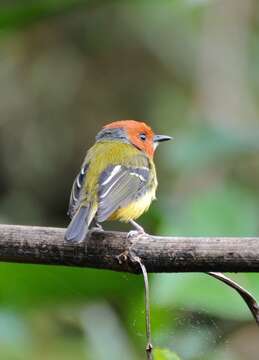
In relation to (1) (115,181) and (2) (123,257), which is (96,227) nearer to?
(1) (115,181)

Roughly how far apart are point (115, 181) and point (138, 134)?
0.80 m

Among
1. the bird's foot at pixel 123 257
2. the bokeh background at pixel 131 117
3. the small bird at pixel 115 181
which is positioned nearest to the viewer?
the bird's foot at pixel 123 257

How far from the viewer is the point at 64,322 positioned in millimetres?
3611

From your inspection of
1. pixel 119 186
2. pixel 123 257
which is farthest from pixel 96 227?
pixel 123 257

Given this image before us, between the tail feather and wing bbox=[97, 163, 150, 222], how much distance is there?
6 centimetres

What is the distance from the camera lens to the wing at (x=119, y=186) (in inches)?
135

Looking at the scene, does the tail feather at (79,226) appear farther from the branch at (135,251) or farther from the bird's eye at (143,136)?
the bird's eye at (143,136)

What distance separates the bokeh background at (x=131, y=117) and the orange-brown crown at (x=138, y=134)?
0.31 m

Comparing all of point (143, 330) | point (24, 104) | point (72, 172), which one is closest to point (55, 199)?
point (72, 172)

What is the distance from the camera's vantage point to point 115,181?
12.1 ft

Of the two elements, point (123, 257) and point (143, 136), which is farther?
point (143, 136)

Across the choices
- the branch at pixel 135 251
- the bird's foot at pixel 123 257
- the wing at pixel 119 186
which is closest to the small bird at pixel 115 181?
the wing at pixel 119 186

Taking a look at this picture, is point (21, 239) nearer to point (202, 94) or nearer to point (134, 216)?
point (134, 216)

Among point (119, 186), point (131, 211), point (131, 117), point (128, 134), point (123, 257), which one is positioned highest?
point (131, 117)
